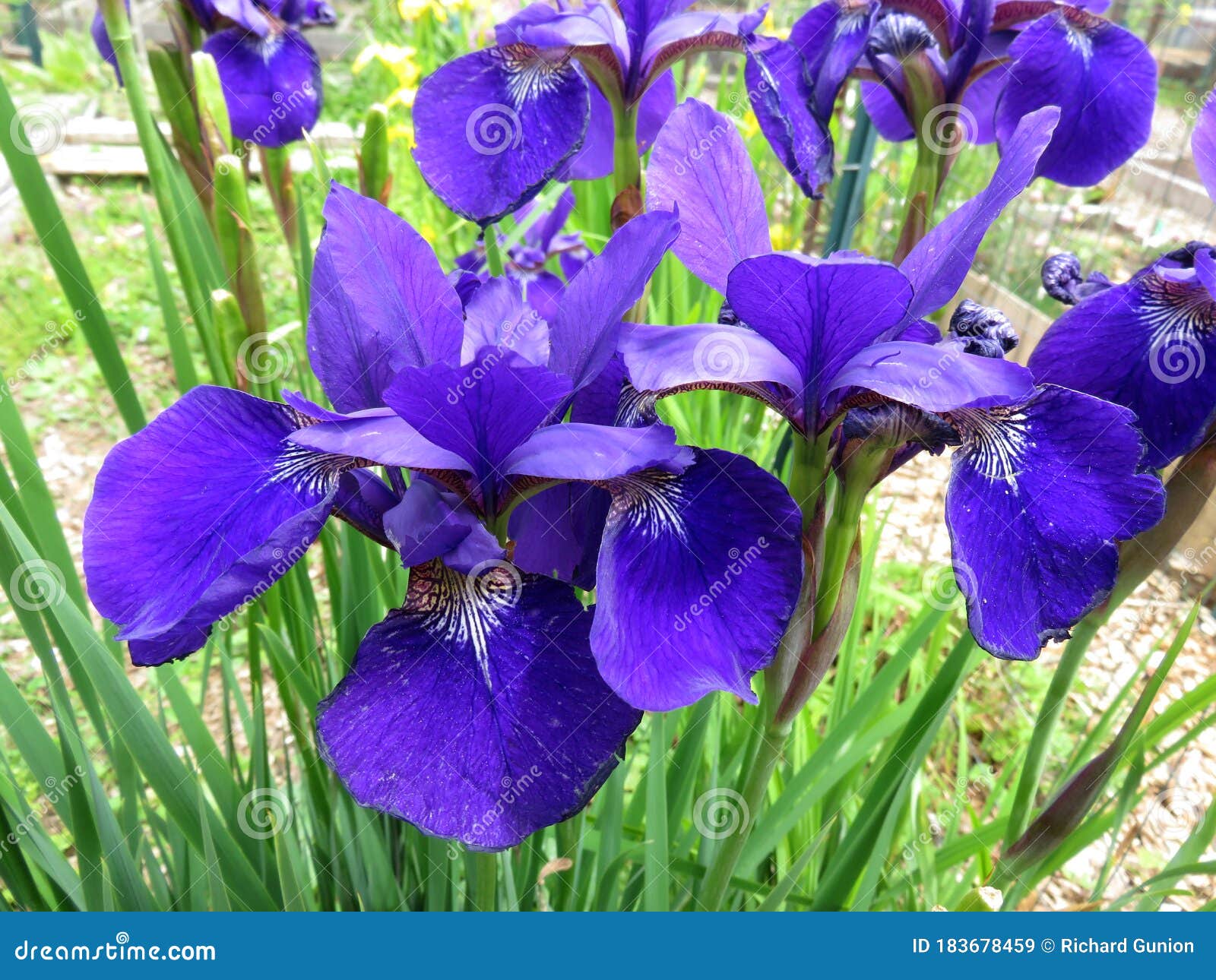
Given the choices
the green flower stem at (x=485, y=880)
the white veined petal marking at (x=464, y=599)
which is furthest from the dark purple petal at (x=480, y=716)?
the green flower stem at (x=485, y=880)

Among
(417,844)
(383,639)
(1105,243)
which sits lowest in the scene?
(1105,243)

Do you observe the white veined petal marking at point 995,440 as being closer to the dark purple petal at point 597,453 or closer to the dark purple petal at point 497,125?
the dark purple petal at point 597,453

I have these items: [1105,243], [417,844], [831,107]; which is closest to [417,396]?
[417,844]

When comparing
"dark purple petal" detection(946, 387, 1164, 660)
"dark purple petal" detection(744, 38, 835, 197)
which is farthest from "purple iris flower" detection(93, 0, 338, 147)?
"dark purple petal" detection(946, 387, 1164, 660)

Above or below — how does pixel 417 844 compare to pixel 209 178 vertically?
below

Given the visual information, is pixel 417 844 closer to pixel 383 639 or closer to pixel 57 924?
pixel 57 924

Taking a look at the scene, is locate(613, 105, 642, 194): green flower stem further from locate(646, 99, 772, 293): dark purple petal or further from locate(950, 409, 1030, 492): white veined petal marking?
locate(950, 409, 1030, 492): white veined petal marking
